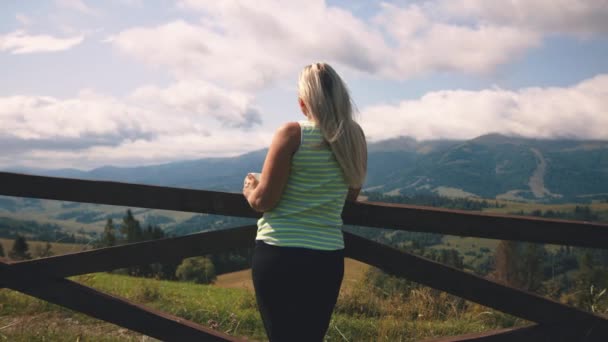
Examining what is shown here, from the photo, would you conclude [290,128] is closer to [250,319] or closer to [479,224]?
[479,224]

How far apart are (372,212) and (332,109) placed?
1.07 m

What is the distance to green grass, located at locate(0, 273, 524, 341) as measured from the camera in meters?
5.43

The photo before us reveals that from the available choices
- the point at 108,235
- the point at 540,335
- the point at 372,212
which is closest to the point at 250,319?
the point at 372,212

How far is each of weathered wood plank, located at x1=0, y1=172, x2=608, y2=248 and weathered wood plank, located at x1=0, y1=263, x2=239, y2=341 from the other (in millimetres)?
728

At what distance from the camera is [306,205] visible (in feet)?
10.0

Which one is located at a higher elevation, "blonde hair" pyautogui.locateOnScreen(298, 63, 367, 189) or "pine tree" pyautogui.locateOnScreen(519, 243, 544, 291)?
"blonde hair" pyautogui.locateOnScreen(298, 63, 367, 189)

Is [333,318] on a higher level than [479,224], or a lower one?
lower

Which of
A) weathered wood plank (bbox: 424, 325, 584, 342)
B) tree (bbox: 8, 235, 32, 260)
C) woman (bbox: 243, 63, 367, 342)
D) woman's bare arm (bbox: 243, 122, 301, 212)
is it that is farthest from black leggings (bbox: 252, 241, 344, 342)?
tree (bbox: 8, 235, 32, 260)

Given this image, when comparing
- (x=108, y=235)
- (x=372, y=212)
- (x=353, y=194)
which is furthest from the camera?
(x=108, y=235)

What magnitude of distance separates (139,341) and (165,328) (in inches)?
59.9

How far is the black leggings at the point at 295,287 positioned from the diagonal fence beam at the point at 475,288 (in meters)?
0.67

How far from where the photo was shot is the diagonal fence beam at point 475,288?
12.3ft

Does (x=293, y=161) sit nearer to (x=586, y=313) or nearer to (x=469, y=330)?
(x=586, y=313)

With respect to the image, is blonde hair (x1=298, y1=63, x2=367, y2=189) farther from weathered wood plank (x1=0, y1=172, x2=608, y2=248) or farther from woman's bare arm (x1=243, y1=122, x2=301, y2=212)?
weathered wood plank (x1=0, y1=172, x2=608, y2=248)
